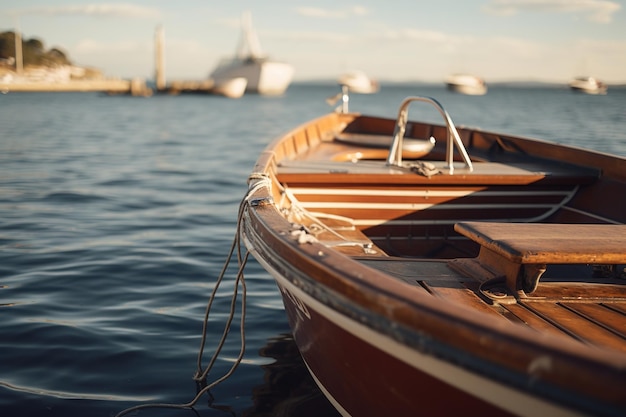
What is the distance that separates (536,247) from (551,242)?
0.54 ft

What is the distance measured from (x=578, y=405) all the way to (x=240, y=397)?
294cm

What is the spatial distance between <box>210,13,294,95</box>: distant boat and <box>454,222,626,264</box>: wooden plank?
87.6 m

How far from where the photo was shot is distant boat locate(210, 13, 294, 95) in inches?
3521

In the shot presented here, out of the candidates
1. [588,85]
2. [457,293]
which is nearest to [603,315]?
[457,293]

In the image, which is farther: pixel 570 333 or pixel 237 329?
pixel 237 329

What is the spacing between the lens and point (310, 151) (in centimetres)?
812

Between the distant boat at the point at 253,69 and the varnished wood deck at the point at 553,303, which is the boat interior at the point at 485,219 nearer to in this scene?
the varnished wood deck at the point at 553,303

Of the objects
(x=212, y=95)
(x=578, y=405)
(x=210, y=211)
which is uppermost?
(x=578, y=405)

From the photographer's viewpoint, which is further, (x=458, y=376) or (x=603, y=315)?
(x=603, y=315)

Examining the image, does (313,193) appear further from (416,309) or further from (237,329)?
(416,309)

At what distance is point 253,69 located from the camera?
89.4m

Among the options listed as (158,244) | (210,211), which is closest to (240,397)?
(158,244)

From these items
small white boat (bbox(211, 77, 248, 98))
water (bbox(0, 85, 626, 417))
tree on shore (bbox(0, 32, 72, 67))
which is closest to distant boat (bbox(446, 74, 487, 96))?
small white boat (bbox(211, 77, 248, 98))

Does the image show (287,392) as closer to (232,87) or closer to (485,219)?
(485,219)
